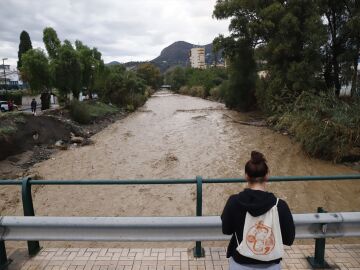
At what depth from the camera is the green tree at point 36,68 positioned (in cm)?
2267

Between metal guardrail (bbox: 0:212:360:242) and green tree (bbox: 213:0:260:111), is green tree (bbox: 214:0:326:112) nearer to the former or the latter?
green tree (bbox: 213:0:260:111)

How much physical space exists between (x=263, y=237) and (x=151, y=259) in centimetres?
184

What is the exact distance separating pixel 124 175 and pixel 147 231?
911cm

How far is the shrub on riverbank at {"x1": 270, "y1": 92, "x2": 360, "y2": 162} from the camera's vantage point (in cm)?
1150

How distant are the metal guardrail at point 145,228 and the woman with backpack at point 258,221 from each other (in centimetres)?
90

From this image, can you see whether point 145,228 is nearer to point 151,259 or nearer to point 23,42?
point 151,259

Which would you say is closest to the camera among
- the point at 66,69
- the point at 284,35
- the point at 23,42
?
the point at 284,35

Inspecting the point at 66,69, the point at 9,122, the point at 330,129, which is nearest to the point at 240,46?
the point at 66,69

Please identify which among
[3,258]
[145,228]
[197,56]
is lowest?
[3,258]

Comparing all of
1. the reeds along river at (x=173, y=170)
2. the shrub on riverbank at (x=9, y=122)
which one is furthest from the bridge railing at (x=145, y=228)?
the shrub on riverbank at (x=9, y=122)

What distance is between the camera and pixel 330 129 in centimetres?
1172

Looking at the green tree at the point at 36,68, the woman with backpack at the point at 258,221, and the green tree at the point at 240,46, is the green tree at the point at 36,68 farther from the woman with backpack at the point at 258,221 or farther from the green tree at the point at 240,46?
the woman with backpack at the point at 258,221

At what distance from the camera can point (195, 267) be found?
11.3 feet

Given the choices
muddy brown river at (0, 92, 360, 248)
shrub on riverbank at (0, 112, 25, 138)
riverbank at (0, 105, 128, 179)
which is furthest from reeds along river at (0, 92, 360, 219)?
shrub on riverbank at (0, 112, 25, 138)
